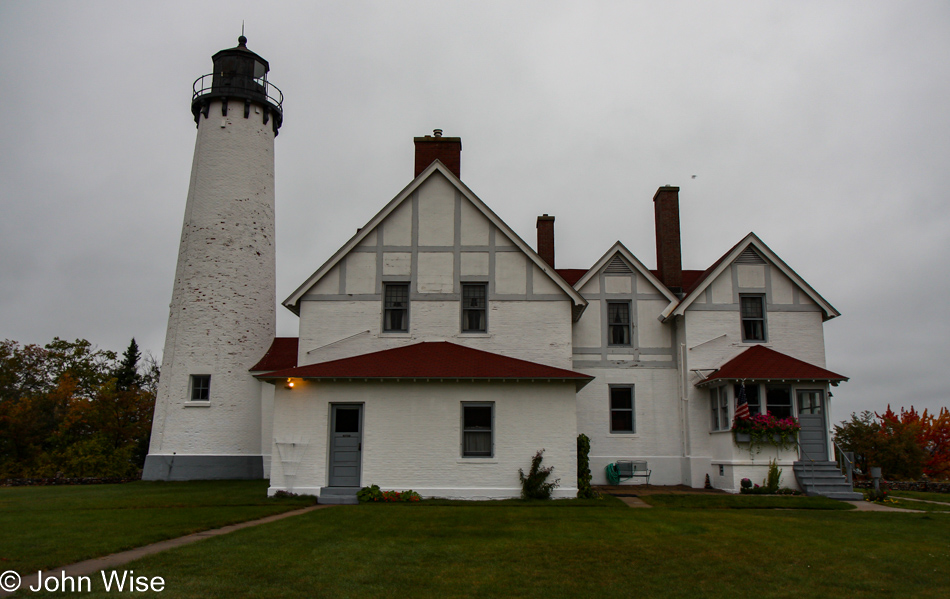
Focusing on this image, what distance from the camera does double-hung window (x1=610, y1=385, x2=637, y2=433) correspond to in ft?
73.4

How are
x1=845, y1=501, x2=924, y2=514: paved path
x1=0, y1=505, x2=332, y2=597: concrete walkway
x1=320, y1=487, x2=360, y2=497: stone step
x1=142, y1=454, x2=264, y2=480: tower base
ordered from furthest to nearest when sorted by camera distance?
x1=142, y1=454, x2=264, y2=480: tower base
x1=320, y1=487, x2=360, y2=497: stone step
x1=845, y1=501, x2=924, y2=514: paved path
x1=0, y1=505, x2=332, y2=597: concrete walkway

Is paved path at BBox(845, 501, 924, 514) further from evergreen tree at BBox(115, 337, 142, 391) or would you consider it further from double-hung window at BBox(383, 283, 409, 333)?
evergreen tree at BBox(115, 337, 142, 391)

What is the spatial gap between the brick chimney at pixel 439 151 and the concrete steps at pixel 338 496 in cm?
999

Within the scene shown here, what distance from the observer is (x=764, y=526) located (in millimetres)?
11828

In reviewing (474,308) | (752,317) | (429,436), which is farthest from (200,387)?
(752,317)

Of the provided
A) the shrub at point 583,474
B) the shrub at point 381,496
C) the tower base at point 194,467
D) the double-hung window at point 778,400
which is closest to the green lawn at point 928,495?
the double-hung window at point 778,400

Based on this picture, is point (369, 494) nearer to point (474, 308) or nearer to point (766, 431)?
point (474, 308)

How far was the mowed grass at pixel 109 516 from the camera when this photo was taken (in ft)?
29.5

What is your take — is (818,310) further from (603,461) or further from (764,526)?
(764,526)

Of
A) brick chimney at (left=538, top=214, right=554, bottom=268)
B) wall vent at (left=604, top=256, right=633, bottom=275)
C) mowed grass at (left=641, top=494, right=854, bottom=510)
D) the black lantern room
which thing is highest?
the black lantern room

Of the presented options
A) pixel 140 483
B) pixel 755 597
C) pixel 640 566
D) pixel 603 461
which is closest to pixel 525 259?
pixel 603 461

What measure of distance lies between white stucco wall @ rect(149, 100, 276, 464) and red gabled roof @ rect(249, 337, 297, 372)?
327 mm

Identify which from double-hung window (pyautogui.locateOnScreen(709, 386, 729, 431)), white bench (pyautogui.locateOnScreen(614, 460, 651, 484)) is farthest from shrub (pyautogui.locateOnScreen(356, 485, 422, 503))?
double-hung window (pyautogui.locateOnScreen(709, 386, 729, 431))

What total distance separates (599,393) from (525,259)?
5.76 metres
